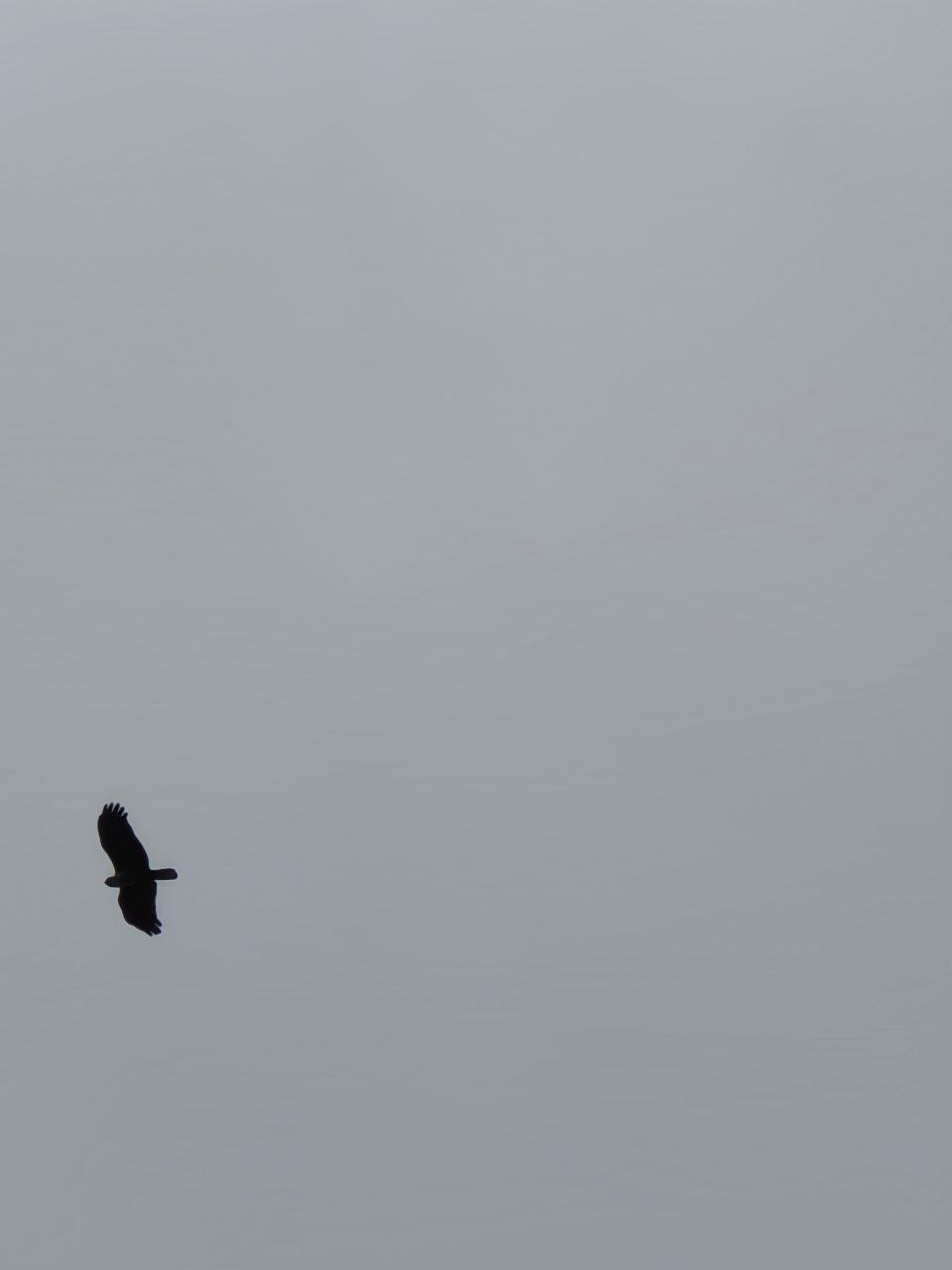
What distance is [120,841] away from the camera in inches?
1166

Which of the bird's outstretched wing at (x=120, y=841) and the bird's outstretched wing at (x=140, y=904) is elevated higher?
the bird's outstretched wing at (x=120, y=841)

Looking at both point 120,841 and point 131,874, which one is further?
point 131,874

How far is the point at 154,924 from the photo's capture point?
101ft

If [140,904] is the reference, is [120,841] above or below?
above

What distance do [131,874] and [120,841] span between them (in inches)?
42.4

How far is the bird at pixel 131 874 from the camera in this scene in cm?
2959

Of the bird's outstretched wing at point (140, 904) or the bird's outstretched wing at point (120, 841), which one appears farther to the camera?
the bird's outstretched wing at point (140, 904)

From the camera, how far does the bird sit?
2959cm

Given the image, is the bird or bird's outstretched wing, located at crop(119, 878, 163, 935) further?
bird's outstretched wing, located at crop(119, 878, 163, 935)

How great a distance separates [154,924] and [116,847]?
6.76ft

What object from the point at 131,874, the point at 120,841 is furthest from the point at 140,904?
the point at 120,841

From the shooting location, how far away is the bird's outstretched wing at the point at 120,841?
1156 inches

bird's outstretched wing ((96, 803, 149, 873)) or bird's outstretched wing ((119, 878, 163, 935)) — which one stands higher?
bird's outstretched wing ((96, 803, 149, 873))

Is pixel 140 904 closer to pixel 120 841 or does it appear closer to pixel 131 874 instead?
pixel 131 874
